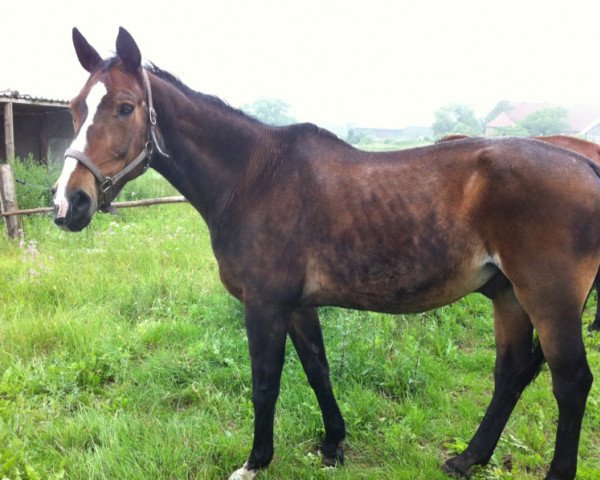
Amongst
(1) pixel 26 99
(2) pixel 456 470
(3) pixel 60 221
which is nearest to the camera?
(3) pixel 60 221

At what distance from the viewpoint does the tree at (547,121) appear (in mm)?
28812

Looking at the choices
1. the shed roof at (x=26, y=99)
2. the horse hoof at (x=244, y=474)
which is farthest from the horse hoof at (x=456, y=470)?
the shed roof at (x=26, y=99)

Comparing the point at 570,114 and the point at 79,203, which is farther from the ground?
the point at 570,114

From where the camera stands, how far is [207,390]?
3342mm

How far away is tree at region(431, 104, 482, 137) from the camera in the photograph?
42.9 m

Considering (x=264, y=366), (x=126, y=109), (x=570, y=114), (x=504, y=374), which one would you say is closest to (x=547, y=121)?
(x=570, y=114)

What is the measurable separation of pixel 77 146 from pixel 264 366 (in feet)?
4.82

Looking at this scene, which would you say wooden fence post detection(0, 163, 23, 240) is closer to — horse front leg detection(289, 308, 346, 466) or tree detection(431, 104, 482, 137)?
horse front leg detection(289, 308, 346, 466)

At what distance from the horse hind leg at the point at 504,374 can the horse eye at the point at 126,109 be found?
2.24 metres

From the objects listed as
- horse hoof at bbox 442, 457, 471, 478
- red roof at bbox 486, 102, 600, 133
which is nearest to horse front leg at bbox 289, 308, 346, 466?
horse hoof at bbox 442, 457, 471, 478

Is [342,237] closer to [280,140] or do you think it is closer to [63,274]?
[280,140]

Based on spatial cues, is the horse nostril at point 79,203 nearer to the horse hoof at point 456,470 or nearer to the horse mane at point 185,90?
the horse mane at point 185,90

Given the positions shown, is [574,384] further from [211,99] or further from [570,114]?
[570,114]

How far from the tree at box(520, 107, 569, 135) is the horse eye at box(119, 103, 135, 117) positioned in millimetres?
31304
